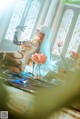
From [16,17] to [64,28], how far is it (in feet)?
0.87

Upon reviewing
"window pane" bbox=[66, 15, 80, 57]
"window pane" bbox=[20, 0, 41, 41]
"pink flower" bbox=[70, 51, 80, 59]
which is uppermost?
"window pane" bbox=[20, 0, 41, 41]

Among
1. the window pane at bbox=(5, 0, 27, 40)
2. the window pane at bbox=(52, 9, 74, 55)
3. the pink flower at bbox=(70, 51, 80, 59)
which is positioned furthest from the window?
the pink flower at bbox=(70, 51, 80, 59)

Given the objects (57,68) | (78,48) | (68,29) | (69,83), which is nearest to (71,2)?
(68,29)

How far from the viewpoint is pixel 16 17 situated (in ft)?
4.04

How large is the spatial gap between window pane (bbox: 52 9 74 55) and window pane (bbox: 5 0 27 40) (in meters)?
0.23

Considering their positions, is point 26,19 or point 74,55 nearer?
point 74,55

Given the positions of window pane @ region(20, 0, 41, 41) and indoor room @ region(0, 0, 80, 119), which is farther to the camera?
window pane @ region(20, 0, 41, 41)

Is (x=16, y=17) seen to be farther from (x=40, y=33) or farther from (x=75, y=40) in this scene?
(x=75, y=40)

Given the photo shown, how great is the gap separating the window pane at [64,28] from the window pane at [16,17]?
227 mm

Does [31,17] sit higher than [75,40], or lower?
higher

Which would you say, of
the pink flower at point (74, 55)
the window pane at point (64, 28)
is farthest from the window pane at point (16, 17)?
the pink flower at point (74, 55)

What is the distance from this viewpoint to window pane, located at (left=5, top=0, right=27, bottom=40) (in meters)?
1.20

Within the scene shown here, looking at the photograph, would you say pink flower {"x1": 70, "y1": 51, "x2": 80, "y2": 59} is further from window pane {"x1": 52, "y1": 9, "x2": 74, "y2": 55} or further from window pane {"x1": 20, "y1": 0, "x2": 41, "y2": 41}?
window pane {"x1": 20, "y1": 0, "x2": 41, "y2": 41}

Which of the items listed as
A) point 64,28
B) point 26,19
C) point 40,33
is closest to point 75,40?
point 64,28
